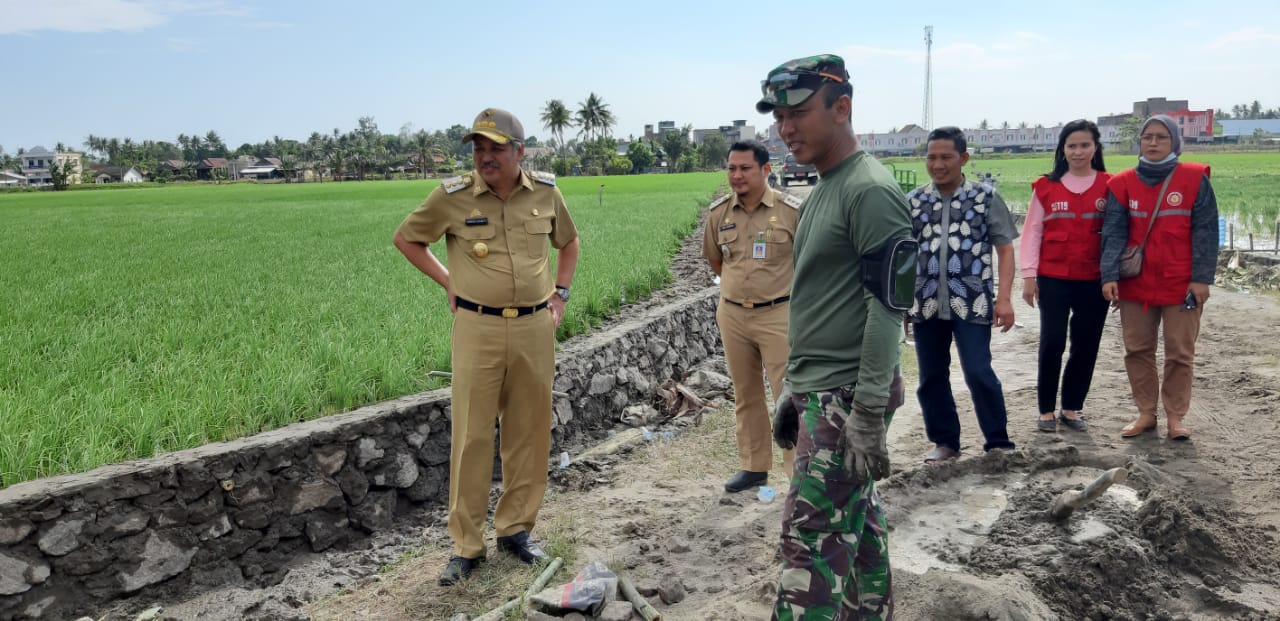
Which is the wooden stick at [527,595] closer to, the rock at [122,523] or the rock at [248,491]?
the rock at [248,491]

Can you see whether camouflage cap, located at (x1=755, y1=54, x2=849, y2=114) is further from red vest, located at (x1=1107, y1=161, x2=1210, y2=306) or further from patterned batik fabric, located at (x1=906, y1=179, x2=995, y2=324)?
red vest, located at (x1=1107, y1=161, x2=1210, y2=306)

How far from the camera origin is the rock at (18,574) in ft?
10.0

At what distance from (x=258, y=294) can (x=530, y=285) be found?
201 inches

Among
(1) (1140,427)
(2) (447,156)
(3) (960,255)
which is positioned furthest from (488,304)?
(2) (447,156)

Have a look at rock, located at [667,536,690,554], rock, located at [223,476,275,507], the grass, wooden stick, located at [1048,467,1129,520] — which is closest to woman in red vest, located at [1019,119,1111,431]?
wooden stick, located at [1048,467,1129,520]

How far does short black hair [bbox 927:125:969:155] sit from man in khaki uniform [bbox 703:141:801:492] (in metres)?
0.79

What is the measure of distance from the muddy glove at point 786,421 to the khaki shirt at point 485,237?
4.51ft

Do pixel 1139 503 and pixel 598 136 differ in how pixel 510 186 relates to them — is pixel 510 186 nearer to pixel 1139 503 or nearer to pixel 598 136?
pixel 1139 503

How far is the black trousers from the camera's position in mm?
4918

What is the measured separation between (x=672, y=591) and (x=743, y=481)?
1.29 metres

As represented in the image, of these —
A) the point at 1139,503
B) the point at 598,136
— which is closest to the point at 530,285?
the point at 1139,503

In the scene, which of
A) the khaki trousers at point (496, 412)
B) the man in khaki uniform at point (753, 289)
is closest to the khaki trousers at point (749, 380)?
the man in khaki uniform at point (753, 289)

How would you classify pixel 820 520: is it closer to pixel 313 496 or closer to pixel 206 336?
pixel 313 496

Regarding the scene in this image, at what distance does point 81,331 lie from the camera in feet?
18.5
